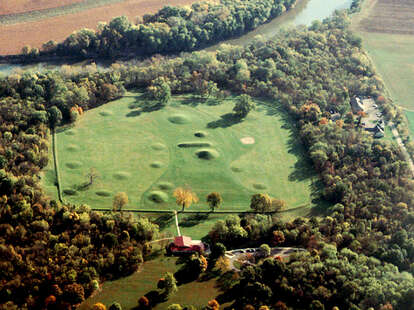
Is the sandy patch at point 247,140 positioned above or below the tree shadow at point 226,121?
below

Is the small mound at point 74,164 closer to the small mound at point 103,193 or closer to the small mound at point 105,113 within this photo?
the small mound at point 103,193

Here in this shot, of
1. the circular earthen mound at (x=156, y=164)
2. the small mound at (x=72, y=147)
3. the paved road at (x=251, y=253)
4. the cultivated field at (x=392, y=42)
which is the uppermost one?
the cultivated field at (x=392, y=42)

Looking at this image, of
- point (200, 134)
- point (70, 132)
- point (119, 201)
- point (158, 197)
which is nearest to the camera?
point (119, 201)

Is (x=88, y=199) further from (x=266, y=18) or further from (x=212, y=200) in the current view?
(x=266, y=18)

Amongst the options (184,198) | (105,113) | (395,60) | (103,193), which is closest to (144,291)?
(184,198)

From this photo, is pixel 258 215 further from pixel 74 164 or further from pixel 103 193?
pixel 74 164

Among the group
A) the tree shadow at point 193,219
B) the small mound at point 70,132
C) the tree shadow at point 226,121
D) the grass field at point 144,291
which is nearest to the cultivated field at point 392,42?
the tree shadow at point 226,121

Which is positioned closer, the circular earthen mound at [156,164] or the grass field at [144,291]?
the grass field at [144,291]
